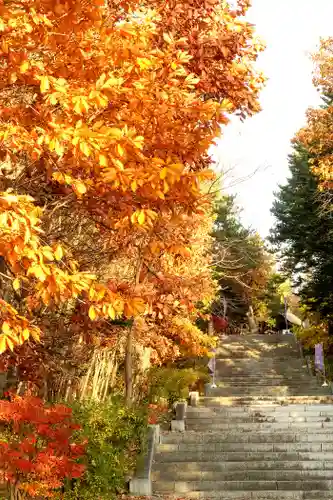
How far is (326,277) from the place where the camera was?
2267cm

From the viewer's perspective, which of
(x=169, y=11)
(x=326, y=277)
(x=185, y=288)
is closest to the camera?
(x=169, y=11)

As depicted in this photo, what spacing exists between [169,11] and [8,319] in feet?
12.6

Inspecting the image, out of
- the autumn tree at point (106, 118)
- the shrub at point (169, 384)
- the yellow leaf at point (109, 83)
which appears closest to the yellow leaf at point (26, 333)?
the autumn tree at point (106, 118)

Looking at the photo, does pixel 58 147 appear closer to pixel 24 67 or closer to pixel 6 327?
pixel 24 67

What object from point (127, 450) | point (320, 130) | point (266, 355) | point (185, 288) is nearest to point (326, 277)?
point (266, 355)

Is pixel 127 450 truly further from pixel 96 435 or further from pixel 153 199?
pixel 153 199

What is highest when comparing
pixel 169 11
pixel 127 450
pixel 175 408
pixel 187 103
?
pixel 169 11

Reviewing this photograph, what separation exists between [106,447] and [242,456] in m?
3.95

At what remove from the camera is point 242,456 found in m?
12.8

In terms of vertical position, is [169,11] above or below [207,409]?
above

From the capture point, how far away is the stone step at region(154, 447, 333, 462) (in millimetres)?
12422

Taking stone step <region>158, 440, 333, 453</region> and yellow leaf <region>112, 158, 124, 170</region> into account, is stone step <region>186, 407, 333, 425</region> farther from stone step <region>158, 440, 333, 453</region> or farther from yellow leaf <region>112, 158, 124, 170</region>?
yellow leaf <region>112, 158, 124, 170</region>

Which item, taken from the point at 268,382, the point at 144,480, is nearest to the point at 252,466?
the point at 144,480

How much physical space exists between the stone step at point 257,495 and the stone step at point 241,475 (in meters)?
0.56
